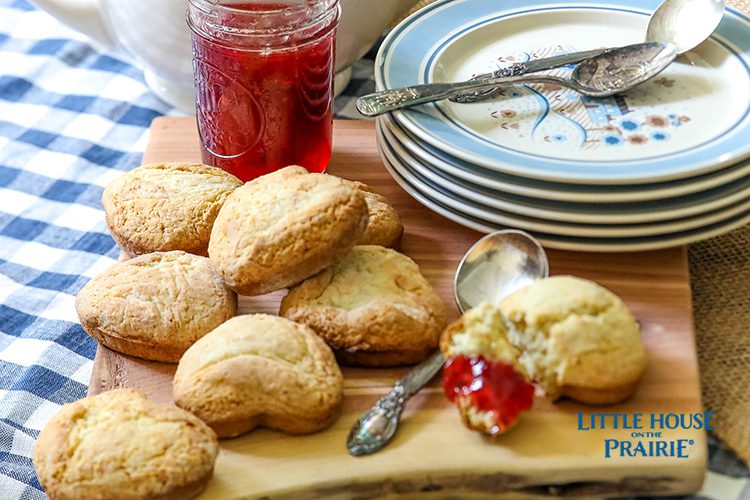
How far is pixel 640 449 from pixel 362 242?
390 millimetres

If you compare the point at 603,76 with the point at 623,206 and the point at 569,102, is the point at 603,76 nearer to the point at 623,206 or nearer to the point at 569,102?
the point at 569,102

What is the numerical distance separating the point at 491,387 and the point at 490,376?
0.01m

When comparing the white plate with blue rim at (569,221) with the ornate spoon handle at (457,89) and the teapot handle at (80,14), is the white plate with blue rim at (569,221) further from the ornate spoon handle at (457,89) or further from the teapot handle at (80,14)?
the teapot handle at (80,14)

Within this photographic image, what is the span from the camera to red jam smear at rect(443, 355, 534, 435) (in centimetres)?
87

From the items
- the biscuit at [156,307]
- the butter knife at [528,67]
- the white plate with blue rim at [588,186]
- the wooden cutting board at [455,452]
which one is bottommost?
the wooden cutting board at [455,452]

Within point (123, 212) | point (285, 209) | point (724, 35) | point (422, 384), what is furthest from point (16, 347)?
point (724, 35)

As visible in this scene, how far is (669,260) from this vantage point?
111 cm

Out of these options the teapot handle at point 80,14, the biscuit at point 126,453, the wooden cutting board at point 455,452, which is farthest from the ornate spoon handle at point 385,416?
the teapot handle at point 80,14

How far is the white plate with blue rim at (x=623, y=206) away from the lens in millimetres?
1050

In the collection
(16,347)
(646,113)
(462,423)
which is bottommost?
(16,347)

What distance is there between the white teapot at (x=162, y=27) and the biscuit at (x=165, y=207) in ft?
0.99

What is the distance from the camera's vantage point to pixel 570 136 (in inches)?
45.6

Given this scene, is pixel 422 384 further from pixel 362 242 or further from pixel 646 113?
pixel 646 113

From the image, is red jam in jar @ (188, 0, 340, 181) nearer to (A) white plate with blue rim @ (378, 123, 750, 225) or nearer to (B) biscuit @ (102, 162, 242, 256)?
(B) biscuit @ (102, 162, 242, 256)
